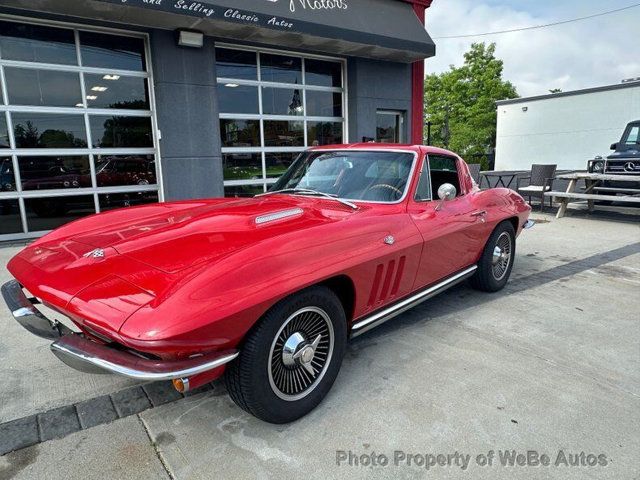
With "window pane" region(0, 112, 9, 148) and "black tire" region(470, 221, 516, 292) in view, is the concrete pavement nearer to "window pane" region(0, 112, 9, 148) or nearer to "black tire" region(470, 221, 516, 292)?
"black tire" region(470, 221, 516, 292)

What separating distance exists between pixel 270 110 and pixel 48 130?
14.0 ft

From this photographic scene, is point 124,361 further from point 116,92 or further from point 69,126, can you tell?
point 116,92

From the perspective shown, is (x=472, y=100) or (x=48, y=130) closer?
(x=48, y=130)

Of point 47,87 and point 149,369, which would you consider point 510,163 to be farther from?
point 149,369

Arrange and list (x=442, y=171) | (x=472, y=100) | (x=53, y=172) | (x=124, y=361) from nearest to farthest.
A: 1. (x=124, y=361)
2. (x=442, y=171)
3. (x=53, y=172)
4. (x=472, y=100)

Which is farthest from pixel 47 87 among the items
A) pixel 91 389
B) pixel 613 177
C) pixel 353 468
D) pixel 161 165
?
pixel 613 177

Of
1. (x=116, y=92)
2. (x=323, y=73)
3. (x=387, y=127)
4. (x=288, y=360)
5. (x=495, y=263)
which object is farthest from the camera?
(x=387, y=127)

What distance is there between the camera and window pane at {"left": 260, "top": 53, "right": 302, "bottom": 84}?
366 inches

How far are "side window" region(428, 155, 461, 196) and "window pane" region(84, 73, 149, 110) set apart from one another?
620 centimetres

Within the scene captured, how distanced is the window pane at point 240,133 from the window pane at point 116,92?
1541 mm

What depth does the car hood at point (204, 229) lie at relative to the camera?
2.23 m

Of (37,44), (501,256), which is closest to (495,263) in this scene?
(501,256)

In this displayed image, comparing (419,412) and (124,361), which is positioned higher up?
(124,361)

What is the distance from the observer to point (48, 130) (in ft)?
23.9
